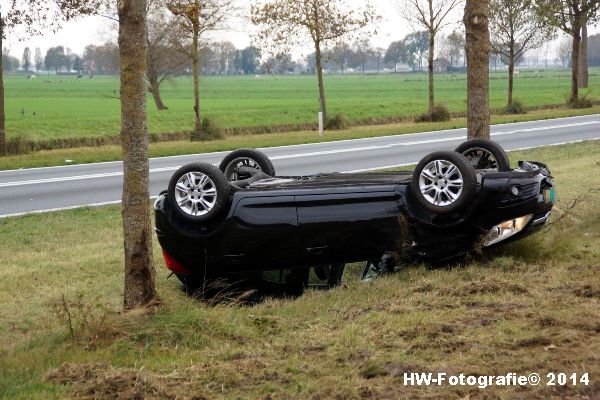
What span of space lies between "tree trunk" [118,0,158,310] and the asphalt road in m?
7.90

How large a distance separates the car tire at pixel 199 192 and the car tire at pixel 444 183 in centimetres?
166

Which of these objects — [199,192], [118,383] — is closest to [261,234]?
[199,192]

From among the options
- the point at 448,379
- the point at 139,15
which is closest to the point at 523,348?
the point at 448,379

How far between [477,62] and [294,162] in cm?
1031

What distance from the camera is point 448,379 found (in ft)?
15.0

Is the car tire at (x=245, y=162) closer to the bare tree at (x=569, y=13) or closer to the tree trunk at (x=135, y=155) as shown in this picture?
the tree trunk at (x=135, y=155)

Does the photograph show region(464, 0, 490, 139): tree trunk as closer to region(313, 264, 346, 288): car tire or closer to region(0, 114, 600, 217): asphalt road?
region(313, 264, 346, 288): car tire

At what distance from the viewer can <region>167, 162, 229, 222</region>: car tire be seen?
743 centimetres

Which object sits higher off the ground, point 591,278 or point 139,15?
point 139,15

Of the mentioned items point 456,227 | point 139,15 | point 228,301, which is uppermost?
point 139,15

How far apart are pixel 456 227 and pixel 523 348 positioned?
2419 millimetres

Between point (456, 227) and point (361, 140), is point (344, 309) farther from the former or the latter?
point (361, 140)

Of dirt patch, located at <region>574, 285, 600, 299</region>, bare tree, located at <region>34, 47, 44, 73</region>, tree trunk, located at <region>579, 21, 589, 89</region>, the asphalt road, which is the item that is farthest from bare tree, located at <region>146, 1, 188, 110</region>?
bare tree, located at <region>34, 47, 44, 73</region>

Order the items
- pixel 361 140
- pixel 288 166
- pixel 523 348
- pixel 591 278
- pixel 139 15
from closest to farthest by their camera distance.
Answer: pixel 523 348 → pixel 139 15 → pixel 591 278 → pixel 288 166 → pixel 361 140
